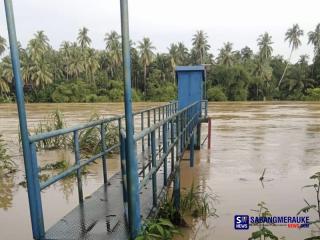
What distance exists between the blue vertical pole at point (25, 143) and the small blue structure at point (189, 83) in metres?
8.75

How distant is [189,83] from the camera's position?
38.2ft

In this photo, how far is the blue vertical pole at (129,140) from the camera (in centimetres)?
277

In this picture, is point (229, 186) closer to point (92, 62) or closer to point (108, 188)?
point (108, 188)

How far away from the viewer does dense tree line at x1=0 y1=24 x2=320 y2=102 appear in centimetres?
5769

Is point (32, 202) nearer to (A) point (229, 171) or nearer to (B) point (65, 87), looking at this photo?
(A) point (229, 171)

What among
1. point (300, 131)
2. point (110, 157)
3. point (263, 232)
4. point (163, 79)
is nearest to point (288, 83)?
point (163, 79)

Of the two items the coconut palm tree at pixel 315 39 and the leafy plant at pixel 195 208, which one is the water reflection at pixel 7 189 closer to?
the leafy plant at pixel 195 208

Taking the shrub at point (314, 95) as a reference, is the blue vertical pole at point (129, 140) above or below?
above

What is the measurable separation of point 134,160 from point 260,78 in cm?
5926

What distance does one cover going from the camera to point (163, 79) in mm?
63719

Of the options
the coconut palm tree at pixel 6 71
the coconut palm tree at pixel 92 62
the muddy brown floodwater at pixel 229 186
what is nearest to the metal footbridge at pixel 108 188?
the muddy brown floodwater at pixel 229 186

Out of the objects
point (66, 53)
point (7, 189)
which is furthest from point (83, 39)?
point (7, 189)

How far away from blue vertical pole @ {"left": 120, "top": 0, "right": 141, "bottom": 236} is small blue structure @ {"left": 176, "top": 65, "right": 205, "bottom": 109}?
8686 millimetres

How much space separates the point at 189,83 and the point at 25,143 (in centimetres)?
897
